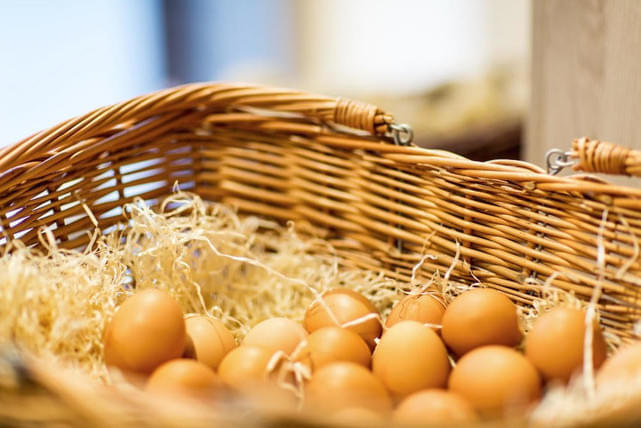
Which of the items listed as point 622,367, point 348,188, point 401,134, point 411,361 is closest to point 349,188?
point 348,188

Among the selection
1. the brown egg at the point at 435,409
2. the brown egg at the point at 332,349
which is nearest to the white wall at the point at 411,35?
the brown egg at the point at 332,349

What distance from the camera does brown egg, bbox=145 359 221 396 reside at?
0.60 meters

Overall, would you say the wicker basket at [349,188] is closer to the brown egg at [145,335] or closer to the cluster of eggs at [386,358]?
the cluster of eggs at [386,358]

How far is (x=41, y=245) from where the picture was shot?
0.82 m

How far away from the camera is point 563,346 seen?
627mm

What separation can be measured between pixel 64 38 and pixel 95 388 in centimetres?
198

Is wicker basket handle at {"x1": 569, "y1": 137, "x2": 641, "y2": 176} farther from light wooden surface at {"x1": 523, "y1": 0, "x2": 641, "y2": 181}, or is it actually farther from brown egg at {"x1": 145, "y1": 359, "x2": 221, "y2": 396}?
brown egg at {"x1": 145, "y1": 359, "x2": 221, "y2": 396}

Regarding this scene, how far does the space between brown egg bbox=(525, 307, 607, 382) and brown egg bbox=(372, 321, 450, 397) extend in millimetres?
92

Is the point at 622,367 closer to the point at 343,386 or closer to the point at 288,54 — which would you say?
the point at 343,386

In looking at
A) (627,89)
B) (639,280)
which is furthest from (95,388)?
(627,89)

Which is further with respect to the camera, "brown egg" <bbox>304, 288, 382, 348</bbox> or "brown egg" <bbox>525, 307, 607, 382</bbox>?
"brown egg" <bbox>304, 288, 382, 348</bbox>

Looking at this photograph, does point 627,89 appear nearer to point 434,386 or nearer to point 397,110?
point 434,386

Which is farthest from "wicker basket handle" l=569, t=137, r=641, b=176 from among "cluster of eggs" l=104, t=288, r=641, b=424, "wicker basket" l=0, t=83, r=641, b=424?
"cluster of eggs" l=104, t=288, r=641, b=424

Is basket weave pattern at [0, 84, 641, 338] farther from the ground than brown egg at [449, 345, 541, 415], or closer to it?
farther from the ground
